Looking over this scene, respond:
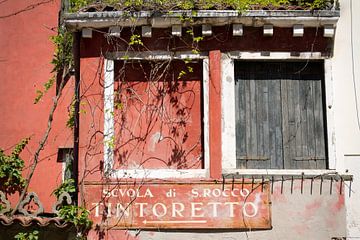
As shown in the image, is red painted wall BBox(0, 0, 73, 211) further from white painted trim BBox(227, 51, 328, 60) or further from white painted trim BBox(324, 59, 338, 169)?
white painted trim BBox(324, 59, 338, 169)

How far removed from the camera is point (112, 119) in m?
11.0

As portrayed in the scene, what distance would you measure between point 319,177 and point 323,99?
1311 mm

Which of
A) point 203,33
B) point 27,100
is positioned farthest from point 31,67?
point 203,33

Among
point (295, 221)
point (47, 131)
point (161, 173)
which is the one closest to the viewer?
point (295, 221)

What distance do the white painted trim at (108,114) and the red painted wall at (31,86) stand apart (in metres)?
2.94

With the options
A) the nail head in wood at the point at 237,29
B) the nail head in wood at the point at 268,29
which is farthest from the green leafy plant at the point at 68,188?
the nail head in wood at the point at 268,29

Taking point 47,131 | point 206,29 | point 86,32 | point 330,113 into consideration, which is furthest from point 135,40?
point 330,113

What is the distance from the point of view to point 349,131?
35.3 feet

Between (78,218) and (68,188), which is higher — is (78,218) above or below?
below

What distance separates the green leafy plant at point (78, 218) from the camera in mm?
10422

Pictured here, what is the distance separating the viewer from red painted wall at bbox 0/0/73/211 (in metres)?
13.9

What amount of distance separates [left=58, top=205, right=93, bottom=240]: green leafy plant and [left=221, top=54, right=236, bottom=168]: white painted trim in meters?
2.26

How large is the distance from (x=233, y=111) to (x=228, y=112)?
0.09 meters

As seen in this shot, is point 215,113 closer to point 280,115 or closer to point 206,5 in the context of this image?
point 280,115
